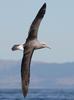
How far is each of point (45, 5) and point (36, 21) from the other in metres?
0.74

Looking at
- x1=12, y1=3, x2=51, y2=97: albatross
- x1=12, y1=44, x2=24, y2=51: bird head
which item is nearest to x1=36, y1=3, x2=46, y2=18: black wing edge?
x1=12, y1=3, x2=51, y2=97: albatross

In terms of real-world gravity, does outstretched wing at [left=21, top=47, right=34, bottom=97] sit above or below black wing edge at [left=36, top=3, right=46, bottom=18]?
below

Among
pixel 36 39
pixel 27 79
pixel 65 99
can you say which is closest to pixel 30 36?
pixel 36 39

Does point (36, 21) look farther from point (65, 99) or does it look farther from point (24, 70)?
point (65, 99)

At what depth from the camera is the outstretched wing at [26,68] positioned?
52.4 ft

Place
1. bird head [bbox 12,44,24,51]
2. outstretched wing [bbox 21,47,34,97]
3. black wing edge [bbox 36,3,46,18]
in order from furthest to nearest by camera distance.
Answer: black wing edge [bbox 36,3,46,18], bird head [bbox 12,44,24,51], outstretched wing [bbox 21,47,34,97]

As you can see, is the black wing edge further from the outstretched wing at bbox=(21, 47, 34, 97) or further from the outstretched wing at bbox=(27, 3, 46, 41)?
the outstretched wing at bbox=(21, 47, 34, 97)

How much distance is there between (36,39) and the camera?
16672 millimetres

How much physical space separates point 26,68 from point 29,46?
0.56 meters

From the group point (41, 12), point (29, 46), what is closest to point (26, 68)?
point (29, 46)

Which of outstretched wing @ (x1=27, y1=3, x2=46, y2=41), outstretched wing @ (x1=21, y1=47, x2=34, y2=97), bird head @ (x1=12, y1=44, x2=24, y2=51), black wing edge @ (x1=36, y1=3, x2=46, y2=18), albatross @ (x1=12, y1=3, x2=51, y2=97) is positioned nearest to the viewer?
→ outstretched wing @ (x1=21, y1=47, x2=34, y2=97)

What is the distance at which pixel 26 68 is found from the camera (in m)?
16.3

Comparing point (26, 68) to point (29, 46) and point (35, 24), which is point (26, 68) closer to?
point (29, 46)

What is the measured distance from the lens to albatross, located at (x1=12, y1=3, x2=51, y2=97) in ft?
52.9
